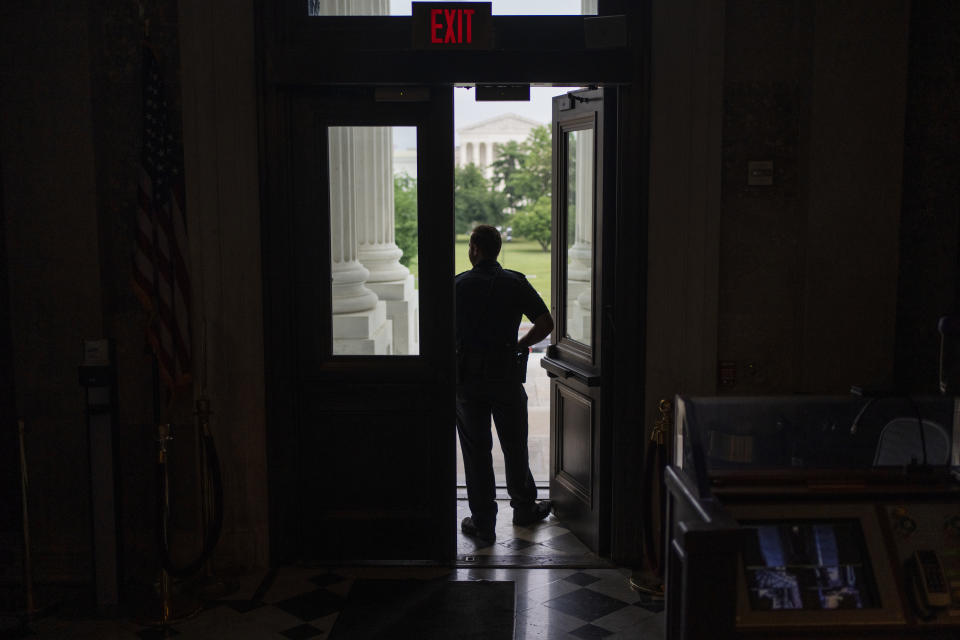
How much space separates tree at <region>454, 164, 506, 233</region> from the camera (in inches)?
1719

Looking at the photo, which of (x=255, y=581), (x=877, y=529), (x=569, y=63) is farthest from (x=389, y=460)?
(x=877, y=529)

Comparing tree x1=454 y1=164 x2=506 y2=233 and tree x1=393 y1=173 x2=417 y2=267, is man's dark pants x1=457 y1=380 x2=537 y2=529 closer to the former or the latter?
tree x1=393 y1=173 x2=417 y2=267

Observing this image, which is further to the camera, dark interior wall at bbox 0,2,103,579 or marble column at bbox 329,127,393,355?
marble column at bbox 329,127,393,355

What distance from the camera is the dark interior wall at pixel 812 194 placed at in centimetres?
468

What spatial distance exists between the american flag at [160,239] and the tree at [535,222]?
37.3 m

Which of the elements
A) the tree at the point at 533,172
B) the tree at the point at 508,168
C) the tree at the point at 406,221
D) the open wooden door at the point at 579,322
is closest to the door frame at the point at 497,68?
the open wooden door at the point at 579,322

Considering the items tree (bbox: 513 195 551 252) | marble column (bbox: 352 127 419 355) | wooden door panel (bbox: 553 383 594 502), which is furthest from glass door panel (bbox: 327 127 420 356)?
tree (bbox: 513 195 551 252)

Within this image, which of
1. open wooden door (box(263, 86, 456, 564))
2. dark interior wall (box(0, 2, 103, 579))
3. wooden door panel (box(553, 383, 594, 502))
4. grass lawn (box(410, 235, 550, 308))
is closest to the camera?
dark interior wall (box(0, 2, 103, 579))

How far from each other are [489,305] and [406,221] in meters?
0.70

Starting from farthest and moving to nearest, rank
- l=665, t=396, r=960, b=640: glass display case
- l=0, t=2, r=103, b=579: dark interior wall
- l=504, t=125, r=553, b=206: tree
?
l=504, t=125, r=553, b=206: tree, l=0, t=2, r=103, b=579: dark interior wall, l=665, t=396, r=960, b=640: glass display case

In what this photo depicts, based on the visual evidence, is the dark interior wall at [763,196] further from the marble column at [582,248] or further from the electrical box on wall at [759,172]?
the marble column at [582,248]

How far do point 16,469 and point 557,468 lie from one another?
309 centimetres

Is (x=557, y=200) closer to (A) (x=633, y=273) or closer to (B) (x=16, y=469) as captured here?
(A) (x=633, y=273)

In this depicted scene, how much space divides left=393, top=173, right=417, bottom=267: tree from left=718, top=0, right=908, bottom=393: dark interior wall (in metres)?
1.63
